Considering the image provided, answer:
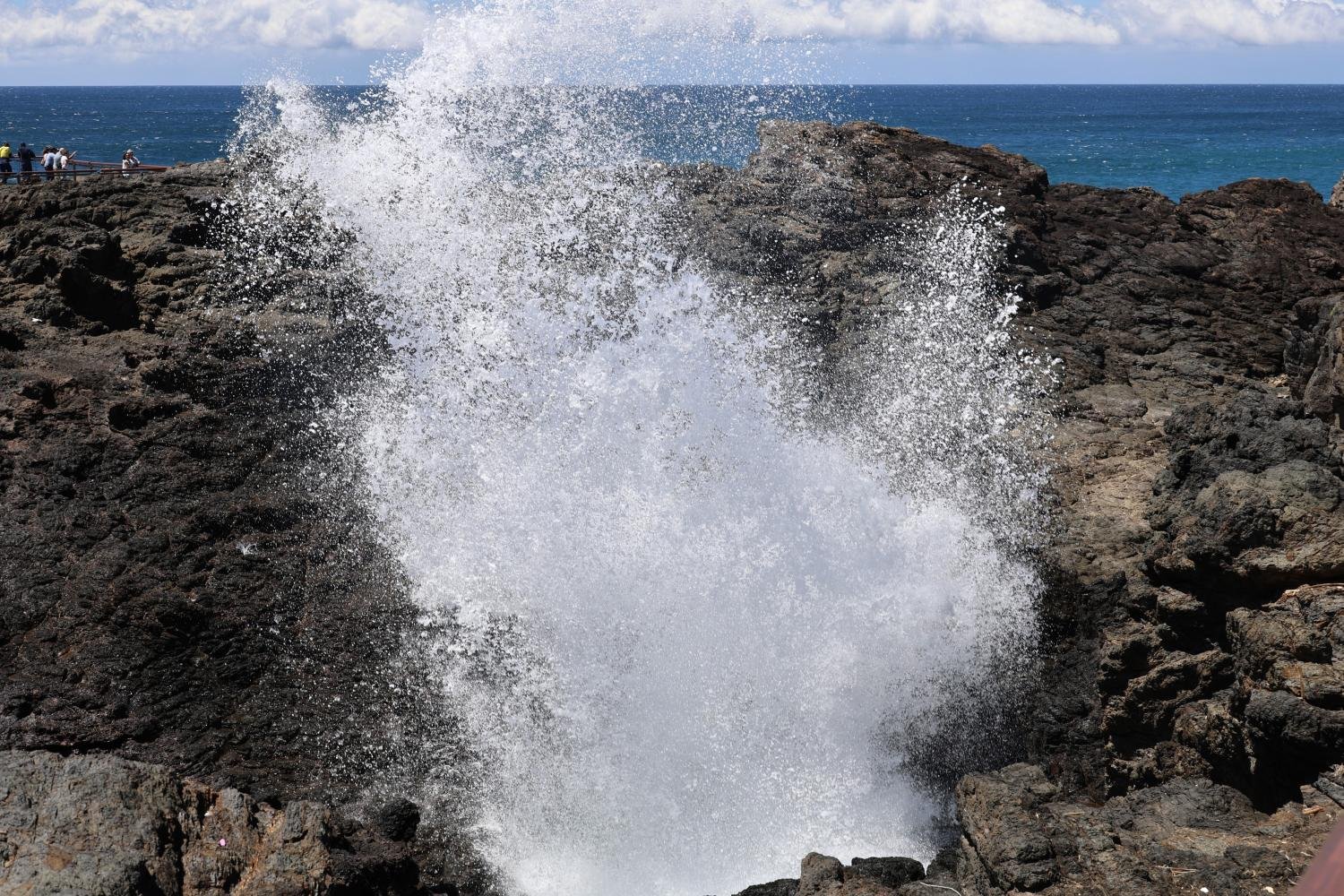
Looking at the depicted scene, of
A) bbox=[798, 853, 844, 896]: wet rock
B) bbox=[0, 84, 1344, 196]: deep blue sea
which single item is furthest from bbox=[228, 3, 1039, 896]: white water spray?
bbox=[0, 84, 1344, 196]: deep blue sea

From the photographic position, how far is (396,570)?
7848 millimetres

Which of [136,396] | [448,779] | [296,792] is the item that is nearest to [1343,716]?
[448,779]

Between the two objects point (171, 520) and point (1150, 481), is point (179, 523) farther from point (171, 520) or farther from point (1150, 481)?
point (1150, 481)

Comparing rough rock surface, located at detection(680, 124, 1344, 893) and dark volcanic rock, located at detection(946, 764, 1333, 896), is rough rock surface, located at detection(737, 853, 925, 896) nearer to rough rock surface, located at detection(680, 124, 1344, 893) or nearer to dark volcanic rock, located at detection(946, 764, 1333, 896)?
dark volcanic rock, located at detection(946, 764, 1333, 896)

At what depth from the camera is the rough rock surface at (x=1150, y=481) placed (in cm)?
558

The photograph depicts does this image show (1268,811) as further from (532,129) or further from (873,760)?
(532,129)

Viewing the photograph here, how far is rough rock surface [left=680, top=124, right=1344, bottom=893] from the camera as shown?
5582mm

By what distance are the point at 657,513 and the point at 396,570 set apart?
1.94 meters

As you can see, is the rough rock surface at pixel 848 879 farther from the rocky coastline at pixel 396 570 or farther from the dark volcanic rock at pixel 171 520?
the dark volcanic rock at pixel 171 520

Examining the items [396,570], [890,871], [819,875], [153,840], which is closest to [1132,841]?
[890,871]

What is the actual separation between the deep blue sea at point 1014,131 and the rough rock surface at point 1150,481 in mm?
9553

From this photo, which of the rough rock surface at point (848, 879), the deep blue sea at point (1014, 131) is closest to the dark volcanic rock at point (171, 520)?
the rough rock surface at point (848, 879)

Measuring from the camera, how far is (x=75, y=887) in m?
4.36

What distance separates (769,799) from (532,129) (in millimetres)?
8246
